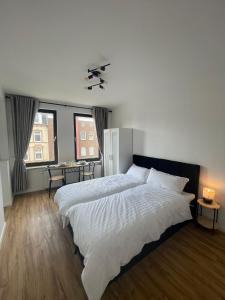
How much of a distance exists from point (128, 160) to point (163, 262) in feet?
8.51

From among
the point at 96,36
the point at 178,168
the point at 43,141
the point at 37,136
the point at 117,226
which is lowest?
the point at 117,226

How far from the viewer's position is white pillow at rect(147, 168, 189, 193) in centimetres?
260

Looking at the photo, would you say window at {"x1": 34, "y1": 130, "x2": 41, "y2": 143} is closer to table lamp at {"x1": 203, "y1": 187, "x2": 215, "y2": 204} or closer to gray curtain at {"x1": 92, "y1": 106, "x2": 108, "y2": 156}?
gray curtain at {"x1": 92, "y1": 106, "x2": 108, "y2": 156}

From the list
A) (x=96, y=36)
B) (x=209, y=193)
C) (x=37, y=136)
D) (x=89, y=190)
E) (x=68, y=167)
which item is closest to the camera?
(x=96, y=36)

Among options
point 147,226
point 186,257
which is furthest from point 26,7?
point 186,257

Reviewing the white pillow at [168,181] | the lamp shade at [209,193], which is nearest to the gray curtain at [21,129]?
the white pillow at [168,181]

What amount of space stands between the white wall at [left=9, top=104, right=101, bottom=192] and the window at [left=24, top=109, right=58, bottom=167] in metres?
0.14

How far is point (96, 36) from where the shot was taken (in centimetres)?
150

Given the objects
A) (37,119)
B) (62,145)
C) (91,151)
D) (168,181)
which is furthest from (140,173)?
(37,119)

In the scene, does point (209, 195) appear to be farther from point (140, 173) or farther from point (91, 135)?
point (91, 135)

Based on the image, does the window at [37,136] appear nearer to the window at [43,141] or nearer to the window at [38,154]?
the window at [43,141]

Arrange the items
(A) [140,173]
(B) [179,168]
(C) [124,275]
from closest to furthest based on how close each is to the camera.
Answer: (C) [124,275], (B) [179,168], (A) [140,173]

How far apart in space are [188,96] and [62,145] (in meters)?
3.46

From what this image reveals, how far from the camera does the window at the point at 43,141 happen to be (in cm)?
395
